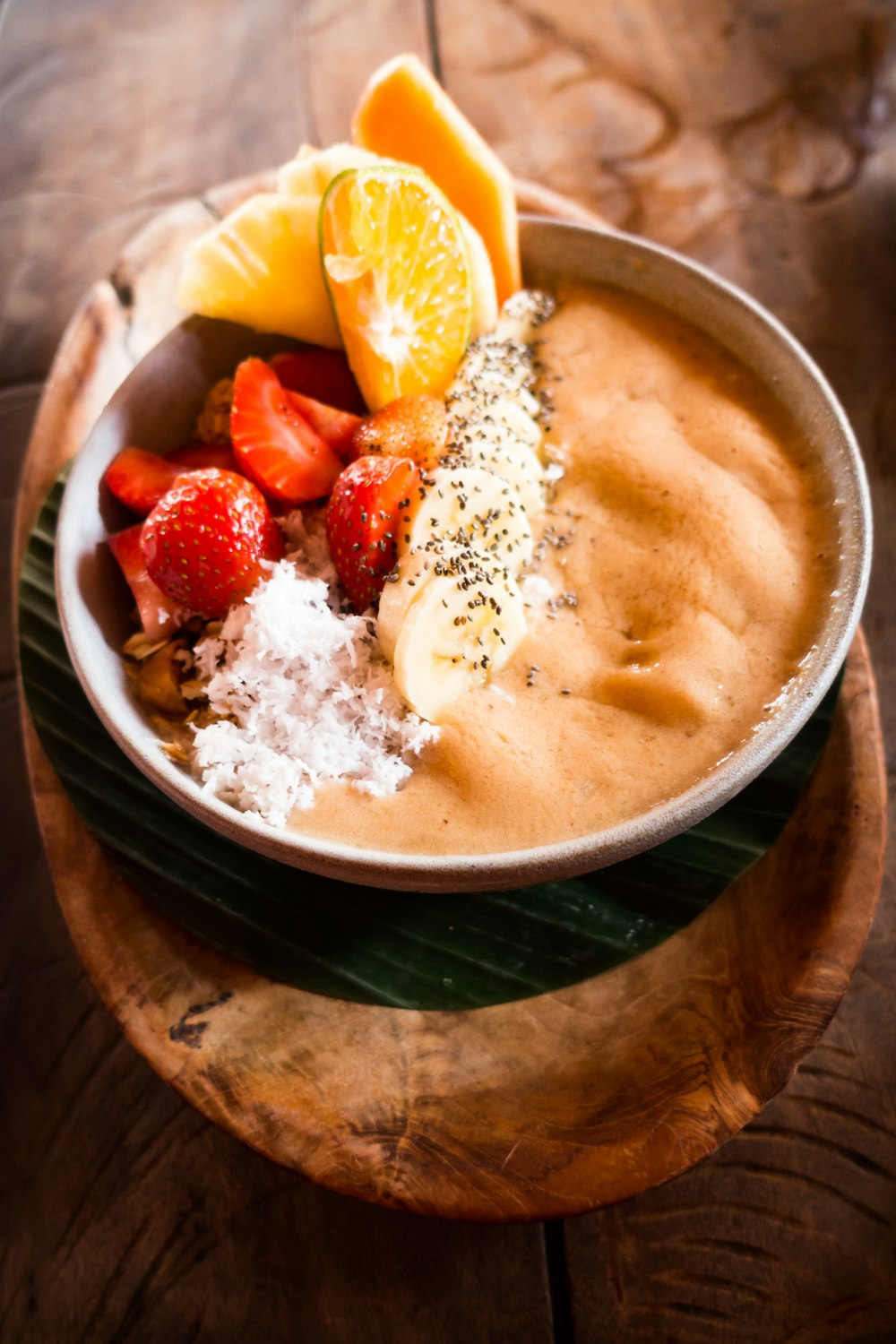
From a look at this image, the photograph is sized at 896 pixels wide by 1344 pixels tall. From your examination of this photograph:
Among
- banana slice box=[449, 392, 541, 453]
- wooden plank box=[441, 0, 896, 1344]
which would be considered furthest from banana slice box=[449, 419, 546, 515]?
wooden plank box=[441, 0, 896, 1344]

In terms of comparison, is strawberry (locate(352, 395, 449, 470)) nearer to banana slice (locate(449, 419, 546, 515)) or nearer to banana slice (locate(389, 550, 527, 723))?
banana slice (locate(449, 419, 546, 515))

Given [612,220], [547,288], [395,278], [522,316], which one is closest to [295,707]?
[395,278]

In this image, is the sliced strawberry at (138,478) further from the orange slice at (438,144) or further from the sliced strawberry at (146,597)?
the orange slice at (438,144)

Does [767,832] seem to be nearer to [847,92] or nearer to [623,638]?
[623,638]

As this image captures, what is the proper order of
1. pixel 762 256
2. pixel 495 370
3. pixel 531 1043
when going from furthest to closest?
pixel 762 256 < pixel 495 370 < pixel 531 1043

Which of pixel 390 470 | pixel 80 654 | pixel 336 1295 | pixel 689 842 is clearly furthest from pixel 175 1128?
pixel 390 470

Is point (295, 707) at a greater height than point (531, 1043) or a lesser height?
greater

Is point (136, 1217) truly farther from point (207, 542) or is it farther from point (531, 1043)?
point (207, 542)
